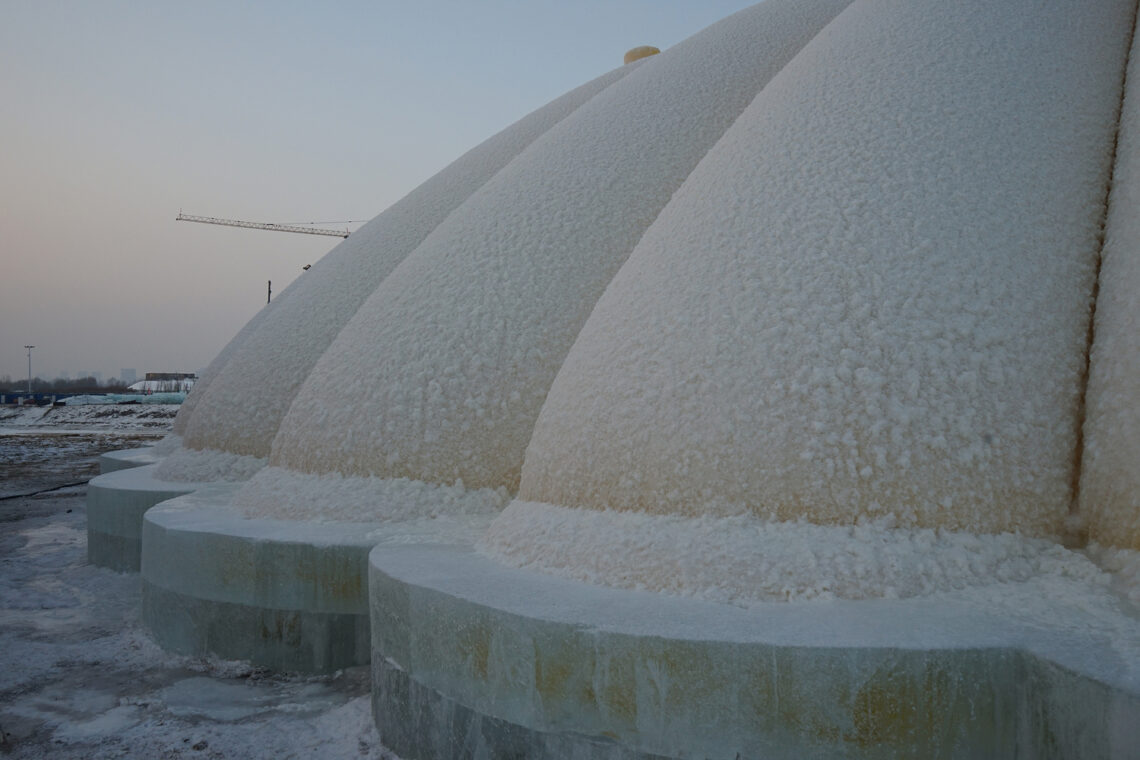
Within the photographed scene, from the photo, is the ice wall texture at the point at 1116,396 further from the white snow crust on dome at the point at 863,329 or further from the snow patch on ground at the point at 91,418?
the snow patch on ground at the point at 91,418

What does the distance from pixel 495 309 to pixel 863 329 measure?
3.51 meters

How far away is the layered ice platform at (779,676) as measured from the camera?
124 inches

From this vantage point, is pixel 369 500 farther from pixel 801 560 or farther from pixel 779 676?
pixel 779 676

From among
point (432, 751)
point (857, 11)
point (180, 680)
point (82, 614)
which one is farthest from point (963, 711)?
point (82, 614)

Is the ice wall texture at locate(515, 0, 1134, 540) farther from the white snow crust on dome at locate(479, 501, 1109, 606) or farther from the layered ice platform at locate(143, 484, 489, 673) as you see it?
the layered ice platform at locate(143, 484, 489, 673)

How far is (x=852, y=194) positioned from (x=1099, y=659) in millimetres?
2937

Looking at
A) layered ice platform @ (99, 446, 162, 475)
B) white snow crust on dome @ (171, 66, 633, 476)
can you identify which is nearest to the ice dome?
white snow crust on dome @ (171, 66, 633, 476)

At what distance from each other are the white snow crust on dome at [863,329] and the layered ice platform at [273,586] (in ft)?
4.05

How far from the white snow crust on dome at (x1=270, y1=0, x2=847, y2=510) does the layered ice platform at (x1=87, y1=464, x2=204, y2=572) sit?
2.45 m

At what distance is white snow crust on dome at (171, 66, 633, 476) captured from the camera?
10.3 m

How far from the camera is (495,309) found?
283 inches

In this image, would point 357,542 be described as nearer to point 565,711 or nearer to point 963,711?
point 565,711

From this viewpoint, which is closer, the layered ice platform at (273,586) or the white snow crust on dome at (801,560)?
the white snow crust on dome at (801,560)

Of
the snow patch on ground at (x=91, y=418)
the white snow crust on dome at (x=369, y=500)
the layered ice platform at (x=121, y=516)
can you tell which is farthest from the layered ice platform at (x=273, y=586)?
the snow patch on ground at (x=91, y=418)
